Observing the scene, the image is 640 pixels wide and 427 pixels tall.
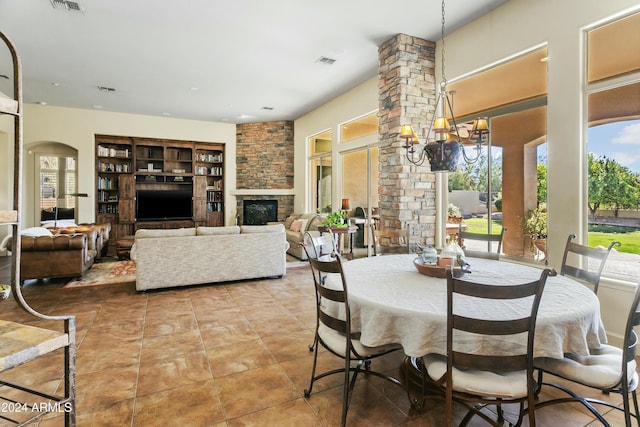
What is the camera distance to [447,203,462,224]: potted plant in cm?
456

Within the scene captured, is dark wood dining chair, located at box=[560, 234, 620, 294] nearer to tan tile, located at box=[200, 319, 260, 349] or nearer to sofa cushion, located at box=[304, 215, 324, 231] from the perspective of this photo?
tan tile, located at box=[200, 319, 260, 349]

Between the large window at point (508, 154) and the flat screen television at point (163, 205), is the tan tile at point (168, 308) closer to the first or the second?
the large window at point (508, 154)

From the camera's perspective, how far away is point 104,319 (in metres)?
3.49

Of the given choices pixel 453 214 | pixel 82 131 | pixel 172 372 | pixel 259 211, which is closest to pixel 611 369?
pixel 172 372

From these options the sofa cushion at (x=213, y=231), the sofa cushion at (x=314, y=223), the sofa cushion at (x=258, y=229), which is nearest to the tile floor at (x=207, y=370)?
the sofa cushion at (x=213, y=231)

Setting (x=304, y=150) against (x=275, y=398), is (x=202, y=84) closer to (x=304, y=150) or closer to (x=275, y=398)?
(x=304, y=150)

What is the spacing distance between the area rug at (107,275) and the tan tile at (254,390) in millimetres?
3511

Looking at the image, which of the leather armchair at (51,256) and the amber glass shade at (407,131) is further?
the leather armchair at (51,256)

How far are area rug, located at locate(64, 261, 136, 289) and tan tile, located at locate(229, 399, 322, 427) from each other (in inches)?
155

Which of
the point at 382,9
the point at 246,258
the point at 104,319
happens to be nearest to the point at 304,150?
the point at 246,258

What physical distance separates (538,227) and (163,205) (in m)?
8.08

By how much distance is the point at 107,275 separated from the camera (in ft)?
17.7

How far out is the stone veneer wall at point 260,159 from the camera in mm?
9266

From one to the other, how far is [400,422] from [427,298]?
0.75m
